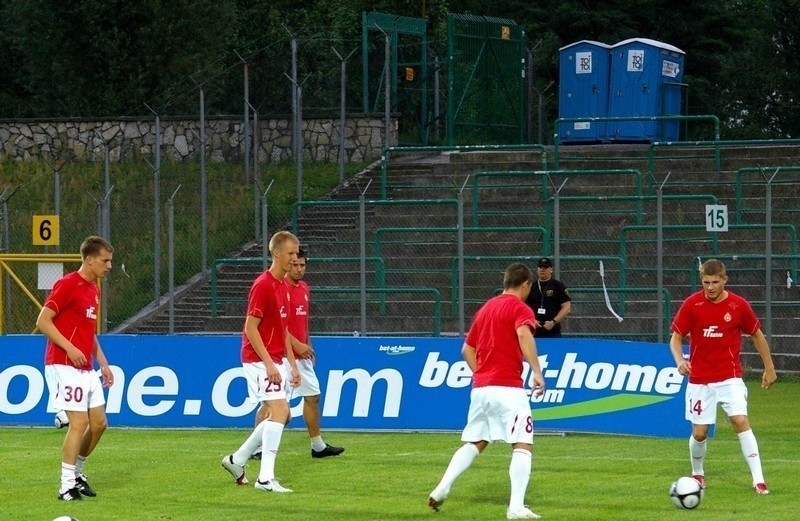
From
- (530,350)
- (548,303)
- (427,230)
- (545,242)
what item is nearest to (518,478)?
(530,350)

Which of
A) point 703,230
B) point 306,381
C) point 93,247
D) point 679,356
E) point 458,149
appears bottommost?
point 306,381

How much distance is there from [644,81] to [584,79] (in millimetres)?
1338

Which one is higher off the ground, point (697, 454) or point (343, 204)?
point (343, 204)

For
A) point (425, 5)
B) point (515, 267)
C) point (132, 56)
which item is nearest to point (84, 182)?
point (132, 56)

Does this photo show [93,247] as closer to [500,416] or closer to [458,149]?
[500,416]

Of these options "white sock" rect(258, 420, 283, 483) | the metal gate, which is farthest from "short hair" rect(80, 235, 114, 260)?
the metal gate

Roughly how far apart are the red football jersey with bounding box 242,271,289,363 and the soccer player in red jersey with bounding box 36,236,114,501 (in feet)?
4.04

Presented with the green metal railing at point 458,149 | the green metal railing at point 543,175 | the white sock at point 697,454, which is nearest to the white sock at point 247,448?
the white sock at point 697,454

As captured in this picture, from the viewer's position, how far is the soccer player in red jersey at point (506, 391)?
10.6m

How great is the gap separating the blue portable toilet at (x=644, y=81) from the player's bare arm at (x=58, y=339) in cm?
2095

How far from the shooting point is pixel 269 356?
12.1m

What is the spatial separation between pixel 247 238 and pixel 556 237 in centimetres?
823

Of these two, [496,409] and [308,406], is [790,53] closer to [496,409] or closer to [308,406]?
[308,406]

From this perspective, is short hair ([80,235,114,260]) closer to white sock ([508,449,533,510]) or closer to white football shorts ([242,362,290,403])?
white football shorts ([242,362,290,403])
